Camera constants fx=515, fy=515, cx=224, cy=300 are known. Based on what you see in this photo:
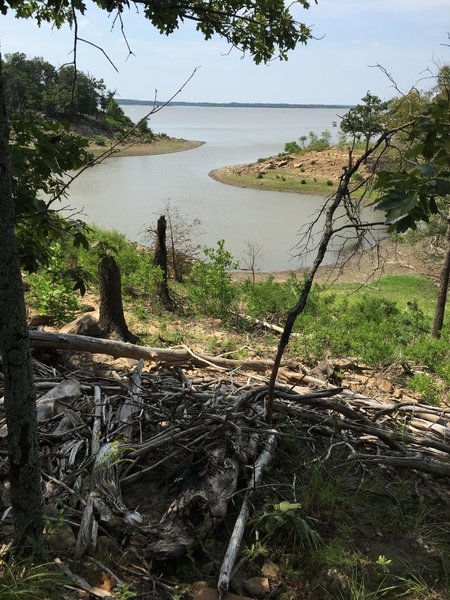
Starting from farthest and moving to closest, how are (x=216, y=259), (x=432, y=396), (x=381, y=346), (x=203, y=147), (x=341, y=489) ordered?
1. (x=203, y=147)
2. (x=216, y=259)
3. (x=381, y=346)
4. (x=432, y=396)
5. (x=341, y=489)

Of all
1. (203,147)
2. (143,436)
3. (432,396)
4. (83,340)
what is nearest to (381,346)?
(432,396)

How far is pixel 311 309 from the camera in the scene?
9.77m

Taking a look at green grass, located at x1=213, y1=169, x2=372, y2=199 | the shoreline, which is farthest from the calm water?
the shoreline

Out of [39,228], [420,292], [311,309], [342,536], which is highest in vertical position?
[39,228]

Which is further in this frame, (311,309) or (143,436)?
(311,309)

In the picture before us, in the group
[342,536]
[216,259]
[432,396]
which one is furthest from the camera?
[216,259]

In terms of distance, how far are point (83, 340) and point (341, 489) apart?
2.94 metres

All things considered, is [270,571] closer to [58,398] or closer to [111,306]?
[58,398]

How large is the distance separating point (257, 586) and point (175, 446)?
94cm

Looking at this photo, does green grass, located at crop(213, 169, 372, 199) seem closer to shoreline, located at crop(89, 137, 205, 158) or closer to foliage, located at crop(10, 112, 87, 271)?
shoreline, located at crop(89, 137, 205, 158)

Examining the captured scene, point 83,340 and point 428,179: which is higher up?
point 428,179

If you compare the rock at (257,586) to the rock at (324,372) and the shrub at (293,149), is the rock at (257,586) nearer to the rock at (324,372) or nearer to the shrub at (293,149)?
the rock at (324,372)

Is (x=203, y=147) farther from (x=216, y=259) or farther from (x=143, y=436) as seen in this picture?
(x=143, y=436)

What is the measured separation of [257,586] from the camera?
239 centimetres
